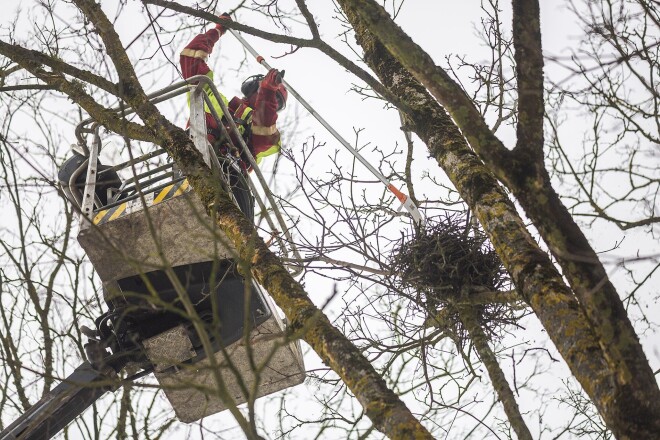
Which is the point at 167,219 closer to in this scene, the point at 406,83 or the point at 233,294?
the point at 233,294

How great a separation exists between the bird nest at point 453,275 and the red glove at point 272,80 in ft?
7.20

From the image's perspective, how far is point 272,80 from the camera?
6586mm

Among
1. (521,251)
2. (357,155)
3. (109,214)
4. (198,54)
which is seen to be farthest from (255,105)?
(521,251)

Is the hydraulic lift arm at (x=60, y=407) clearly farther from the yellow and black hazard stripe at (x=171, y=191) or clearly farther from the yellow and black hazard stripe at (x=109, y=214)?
the yellow and black hazard stripe at (x=171, y=191)

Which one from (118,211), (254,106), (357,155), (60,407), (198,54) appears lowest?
(60,407)

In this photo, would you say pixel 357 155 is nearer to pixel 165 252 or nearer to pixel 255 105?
pixel 255 105

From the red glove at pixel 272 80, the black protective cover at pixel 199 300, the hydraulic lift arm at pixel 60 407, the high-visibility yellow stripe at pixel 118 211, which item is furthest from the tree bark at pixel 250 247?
the red glove at pixel 272 80

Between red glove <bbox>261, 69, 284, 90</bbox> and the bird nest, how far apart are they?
86.4 inches

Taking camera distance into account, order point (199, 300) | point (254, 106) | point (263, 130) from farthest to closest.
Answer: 1. point (254, 106)
2. point (263, 130)
3. point (199, 300)

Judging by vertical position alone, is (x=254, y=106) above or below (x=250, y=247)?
above

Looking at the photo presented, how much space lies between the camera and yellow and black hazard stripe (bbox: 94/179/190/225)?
4746 millimetres

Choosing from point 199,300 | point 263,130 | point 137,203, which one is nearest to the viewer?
point 137,203

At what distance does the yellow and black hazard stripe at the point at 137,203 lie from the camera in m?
4.75

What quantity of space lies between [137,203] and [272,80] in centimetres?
224
